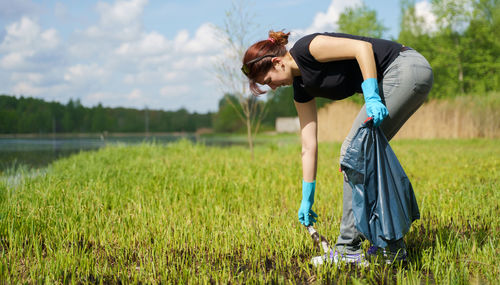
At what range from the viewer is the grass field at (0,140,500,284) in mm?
2105

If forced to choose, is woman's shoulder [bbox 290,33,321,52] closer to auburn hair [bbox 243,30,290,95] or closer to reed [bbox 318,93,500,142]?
auburn hair [bbox 243,30,290,95]

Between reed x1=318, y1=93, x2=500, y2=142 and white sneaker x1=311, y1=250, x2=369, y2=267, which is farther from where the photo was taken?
reed x1=318, y1=93, x2=500, y2=142

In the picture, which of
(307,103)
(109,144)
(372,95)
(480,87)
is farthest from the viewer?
(480,87)

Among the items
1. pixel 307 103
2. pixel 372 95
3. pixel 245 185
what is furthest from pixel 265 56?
pixel 245 185

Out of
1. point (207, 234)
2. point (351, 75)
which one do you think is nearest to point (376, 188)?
point (351, 75)

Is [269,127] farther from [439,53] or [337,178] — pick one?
[337,178]

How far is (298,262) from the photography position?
7.35 feet

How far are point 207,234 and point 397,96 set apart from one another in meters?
1.77

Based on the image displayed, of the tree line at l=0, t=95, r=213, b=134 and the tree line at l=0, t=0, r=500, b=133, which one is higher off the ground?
the tree line at l=0, t=0, r=500, b=133

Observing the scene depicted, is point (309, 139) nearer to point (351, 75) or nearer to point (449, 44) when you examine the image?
point (351, 75)

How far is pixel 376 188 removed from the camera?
206 cm

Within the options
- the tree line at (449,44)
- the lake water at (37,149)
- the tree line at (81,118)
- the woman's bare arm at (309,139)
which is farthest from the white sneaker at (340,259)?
the tree line at (449,44)

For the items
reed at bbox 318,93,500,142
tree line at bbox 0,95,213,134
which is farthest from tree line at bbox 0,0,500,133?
reed at bbox 318,93,500,142

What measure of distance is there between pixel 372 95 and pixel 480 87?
94.1 feet
